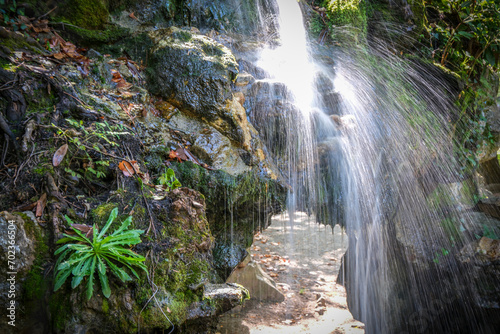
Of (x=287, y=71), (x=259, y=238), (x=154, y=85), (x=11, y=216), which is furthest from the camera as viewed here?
(x=259, y=238)

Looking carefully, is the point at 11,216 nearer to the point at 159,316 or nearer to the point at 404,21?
the point at 159,316

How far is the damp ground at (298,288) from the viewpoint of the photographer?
6.02 meters

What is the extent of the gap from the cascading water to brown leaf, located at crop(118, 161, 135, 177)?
9.01ft

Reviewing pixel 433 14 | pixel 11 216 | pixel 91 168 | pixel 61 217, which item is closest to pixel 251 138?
pixel 91 168

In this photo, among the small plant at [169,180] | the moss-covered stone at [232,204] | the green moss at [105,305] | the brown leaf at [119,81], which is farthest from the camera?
the brown leaf at [119,81]

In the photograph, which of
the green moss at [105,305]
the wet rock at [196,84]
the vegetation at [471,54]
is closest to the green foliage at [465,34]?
the vegetation at [471,54]

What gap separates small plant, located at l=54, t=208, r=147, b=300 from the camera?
232cm

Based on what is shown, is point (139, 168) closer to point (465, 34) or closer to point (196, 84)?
point (196, 84)

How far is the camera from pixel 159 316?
255 cm

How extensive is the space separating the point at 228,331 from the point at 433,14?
8.72 meters

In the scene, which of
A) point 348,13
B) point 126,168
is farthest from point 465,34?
point 126,168

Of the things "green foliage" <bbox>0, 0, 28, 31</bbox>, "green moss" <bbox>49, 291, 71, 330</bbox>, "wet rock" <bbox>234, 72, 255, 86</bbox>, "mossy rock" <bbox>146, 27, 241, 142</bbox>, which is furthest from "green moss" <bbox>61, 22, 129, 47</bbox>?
"green moss" <bbox>49, 291, 71, 330</bbox>

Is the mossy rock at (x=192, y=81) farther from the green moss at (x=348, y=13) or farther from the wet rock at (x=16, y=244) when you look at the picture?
the green moss at (x=348, y=13)

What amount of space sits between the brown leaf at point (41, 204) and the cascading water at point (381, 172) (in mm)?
3625
